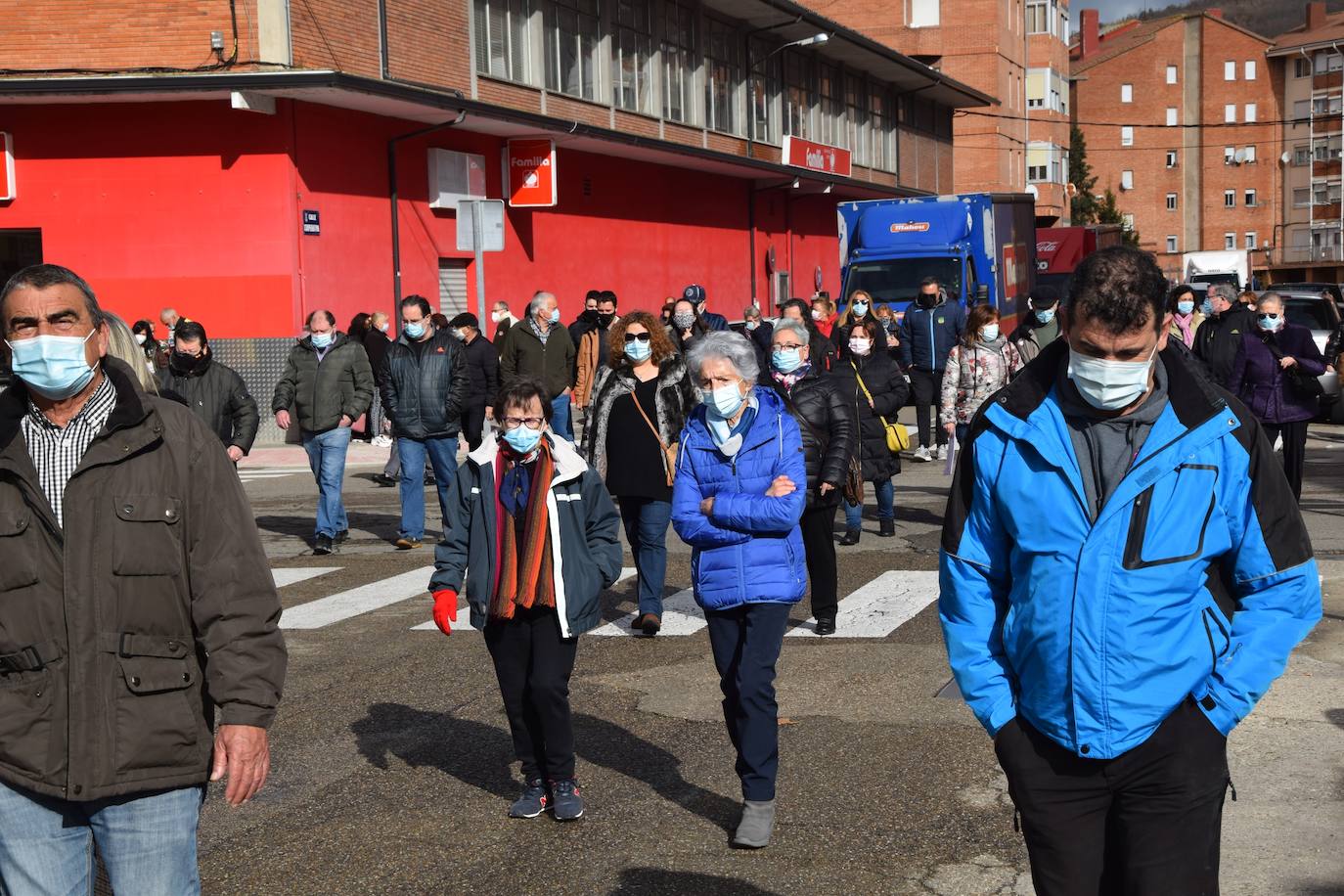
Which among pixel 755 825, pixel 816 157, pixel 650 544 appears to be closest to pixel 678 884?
pixel 755 825

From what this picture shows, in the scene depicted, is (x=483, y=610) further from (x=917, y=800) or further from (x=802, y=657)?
(x=802, y=657)

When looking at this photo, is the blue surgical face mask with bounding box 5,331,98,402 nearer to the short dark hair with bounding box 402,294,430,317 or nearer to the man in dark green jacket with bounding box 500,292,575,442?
the short dark hair with bounding box 402,294,430,317

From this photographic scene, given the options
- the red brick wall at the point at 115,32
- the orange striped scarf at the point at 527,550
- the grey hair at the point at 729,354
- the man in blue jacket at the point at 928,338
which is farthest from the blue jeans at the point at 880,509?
the red brick wall at the point at 115,32

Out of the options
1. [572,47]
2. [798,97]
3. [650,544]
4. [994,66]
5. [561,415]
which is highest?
[994,66]

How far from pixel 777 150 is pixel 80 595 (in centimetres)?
3849

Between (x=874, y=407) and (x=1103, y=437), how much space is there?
891 cm

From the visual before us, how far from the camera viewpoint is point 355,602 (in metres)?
10.9

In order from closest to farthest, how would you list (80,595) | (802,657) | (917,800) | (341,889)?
1. (80,595)
2. (341,889)
3. (917,800)
4. (802,657)

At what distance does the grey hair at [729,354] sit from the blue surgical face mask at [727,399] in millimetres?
76

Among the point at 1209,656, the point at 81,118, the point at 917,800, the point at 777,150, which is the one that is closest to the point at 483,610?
the point at 917,800

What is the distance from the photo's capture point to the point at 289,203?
22.3 meters

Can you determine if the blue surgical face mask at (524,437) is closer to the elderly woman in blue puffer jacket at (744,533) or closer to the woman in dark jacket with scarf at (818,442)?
the elderly woman in blue puffer jacket at (744,533)

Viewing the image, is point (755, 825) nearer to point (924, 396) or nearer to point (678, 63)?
point (924, 396)

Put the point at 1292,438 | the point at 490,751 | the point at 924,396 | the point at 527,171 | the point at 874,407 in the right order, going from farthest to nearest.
Answer: the point at 527,171 → the point at 924,396 → the point at 1292,438 → the point at 874,407 → the point at 490,751
